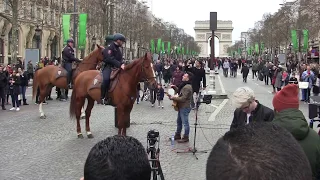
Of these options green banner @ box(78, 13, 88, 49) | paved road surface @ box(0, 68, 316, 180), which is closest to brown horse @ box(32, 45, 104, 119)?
paved road surface @ box(0, 68, 316, 180)

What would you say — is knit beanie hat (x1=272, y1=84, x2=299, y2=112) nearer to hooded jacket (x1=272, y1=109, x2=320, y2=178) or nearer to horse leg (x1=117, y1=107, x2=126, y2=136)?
hooded jacket (x1=272, y1=109, x2=320, y2=178)

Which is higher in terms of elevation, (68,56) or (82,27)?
(82,27)

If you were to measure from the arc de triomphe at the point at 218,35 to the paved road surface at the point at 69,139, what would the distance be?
149m

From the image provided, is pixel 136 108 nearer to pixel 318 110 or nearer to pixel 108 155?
pixel 318 110

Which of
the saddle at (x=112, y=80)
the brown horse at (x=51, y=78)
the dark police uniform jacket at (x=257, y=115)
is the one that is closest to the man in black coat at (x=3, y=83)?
the brown horse at (x=51, y=78)

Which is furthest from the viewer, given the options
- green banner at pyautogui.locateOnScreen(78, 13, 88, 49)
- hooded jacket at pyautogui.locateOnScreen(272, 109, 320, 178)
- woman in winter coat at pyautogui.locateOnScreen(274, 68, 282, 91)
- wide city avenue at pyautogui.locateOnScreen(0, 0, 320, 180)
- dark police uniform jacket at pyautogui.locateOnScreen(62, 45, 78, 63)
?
green banner at pyautogui.locateOnScreen(78, 13, 88, 49)

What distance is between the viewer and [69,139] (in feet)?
35.9

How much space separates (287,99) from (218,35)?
562 feet

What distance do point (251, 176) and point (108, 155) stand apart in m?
0.68

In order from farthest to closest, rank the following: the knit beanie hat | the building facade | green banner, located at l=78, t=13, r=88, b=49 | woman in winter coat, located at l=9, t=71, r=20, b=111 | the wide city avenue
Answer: the building facade < green banner, located at l=78, t=13, r=88, b=49 < woman in winter coat, located at l=9, t=71, r=20, b=111 < the knit beanie hat < the wide city avenue

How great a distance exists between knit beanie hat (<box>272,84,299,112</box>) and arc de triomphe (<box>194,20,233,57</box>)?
16142 centimetres

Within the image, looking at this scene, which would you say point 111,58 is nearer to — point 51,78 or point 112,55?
point 112,55

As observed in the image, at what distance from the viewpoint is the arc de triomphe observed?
16562cm

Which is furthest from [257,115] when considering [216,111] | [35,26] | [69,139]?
[35,26]
